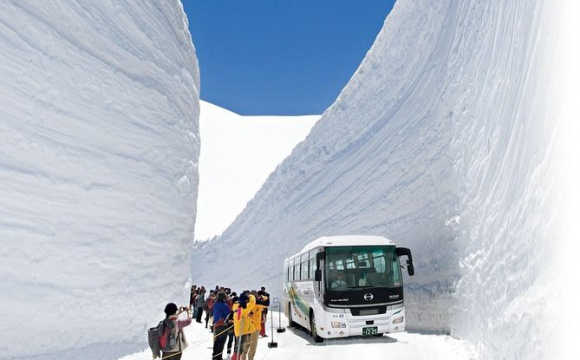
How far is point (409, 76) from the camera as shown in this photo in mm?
19484

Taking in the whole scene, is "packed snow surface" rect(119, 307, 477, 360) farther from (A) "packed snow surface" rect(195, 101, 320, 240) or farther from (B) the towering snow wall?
(A) "packed snow surface" rect(195, 101, 320, 240)

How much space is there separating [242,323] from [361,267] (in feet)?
12.5

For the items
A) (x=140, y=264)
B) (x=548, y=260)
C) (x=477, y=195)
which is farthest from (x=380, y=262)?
(x=548, y=260)

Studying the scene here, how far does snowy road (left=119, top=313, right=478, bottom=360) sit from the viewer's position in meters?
9.44

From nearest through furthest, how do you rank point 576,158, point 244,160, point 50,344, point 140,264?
point 576,158, point 50,344, point 140,264, point 244,160

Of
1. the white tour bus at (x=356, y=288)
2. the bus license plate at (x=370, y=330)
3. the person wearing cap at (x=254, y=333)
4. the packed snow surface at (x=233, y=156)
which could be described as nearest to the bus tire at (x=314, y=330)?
the white tour bus at (x=356, y=288)

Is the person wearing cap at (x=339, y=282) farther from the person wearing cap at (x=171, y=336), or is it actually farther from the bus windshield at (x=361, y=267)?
the person wearing cap at (x=171, y=336)

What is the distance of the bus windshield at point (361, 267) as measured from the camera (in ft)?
37.2

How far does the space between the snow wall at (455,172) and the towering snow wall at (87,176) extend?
652 cm

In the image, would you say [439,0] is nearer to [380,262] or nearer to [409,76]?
[409,76]

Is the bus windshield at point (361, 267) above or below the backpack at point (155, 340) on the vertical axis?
above

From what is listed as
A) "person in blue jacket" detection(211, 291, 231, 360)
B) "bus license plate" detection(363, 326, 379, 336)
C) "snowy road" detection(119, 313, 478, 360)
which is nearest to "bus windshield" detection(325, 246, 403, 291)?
"bus license plate" detection(363, 326, 379, 336)

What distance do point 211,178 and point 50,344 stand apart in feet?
160

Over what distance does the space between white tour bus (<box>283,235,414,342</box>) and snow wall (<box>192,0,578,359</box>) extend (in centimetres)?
137
